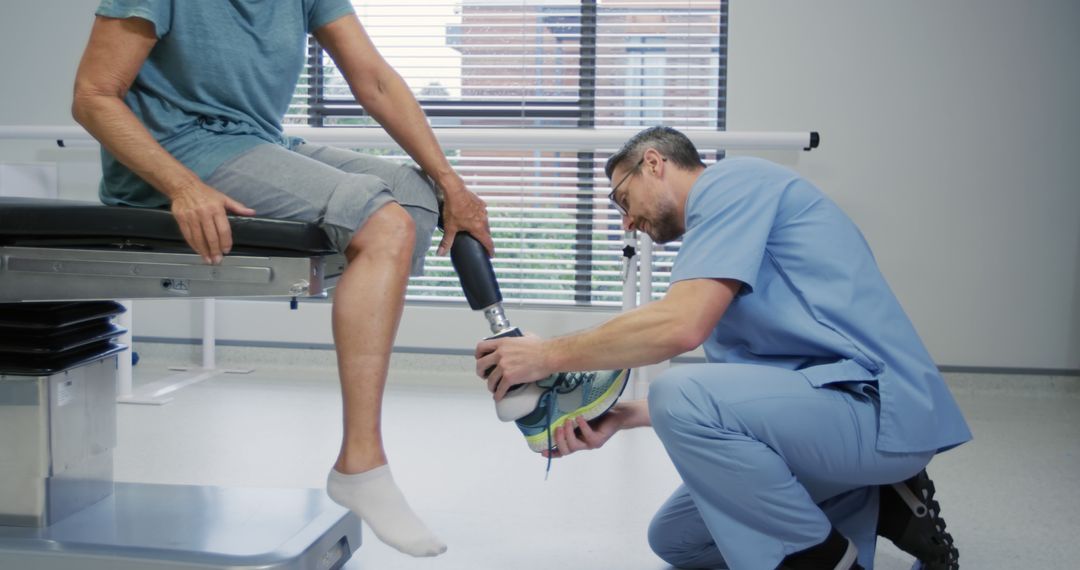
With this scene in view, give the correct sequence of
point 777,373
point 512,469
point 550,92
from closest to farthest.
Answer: point 777,373 → point 512,469 → point 550,92

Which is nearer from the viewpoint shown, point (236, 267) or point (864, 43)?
point (236, 267)

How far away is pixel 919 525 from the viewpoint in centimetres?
157

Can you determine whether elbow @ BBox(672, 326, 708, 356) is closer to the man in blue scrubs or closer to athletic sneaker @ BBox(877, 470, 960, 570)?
the man in blue scrubs

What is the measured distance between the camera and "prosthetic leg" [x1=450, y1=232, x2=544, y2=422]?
148cm

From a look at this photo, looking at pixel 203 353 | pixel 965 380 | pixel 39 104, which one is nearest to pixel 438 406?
pixel 203 353

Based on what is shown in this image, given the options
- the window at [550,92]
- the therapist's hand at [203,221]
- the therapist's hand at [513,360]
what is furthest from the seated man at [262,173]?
the window at [550,92]

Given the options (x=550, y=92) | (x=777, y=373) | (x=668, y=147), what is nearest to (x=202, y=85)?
(x=668, y=147)

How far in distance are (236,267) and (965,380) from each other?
2.81 m

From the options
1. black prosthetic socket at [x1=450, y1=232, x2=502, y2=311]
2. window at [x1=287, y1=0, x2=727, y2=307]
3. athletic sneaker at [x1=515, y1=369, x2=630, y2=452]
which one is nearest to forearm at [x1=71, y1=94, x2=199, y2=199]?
black prosthetic socket at [x1=450, y1=232, x2=502, y2=311]

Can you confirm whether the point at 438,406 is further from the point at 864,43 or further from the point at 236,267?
the point at 864,43

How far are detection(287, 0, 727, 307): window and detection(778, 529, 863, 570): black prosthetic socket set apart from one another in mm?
2221

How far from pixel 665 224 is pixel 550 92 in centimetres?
205

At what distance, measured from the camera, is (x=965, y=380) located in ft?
10.9

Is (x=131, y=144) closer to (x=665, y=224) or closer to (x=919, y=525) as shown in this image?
(x=665, y=224)
